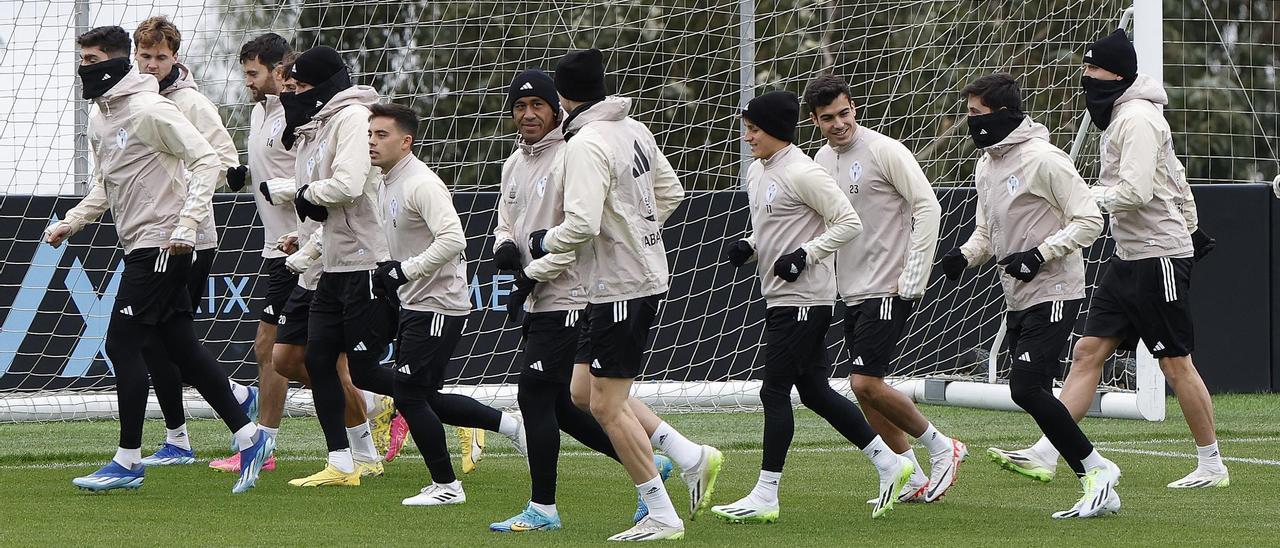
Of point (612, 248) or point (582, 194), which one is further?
point (612, 248)

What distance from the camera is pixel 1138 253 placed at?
→ 306 inches

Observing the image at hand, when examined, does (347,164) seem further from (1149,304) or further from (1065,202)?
(1149,304)

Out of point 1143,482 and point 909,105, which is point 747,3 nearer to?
point 909,105

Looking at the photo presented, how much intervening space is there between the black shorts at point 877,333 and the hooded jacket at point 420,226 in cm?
171

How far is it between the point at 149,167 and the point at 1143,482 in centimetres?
491

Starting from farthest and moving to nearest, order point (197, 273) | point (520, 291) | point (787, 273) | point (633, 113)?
point (633, 113)
point (197, 273)
point (787, 273)
point (520, 291)

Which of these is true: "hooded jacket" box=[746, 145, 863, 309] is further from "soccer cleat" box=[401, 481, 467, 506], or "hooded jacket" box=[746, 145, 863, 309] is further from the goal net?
the goal net

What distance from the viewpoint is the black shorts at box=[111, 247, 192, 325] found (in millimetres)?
7543

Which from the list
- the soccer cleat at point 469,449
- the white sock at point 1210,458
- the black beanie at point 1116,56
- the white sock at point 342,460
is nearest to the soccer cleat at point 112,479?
the white sock at point 342,460

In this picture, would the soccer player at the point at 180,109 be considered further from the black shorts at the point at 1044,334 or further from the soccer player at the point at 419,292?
the black shorts at the point at 1044,334

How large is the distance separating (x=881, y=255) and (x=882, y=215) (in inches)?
7.4

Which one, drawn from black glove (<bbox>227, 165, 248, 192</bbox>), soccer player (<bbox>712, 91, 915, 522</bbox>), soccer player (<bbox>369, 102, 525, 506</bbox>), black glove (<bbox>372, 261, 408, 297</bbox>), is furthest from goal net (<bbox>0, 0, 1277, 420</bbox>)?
black glove (<bbox>372, 261, 408, 297</bbox>)

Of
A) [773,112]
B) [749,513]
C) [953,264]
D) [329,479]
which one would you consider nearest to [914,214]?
[953,264]

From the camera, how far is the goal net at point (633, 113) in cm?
1161
